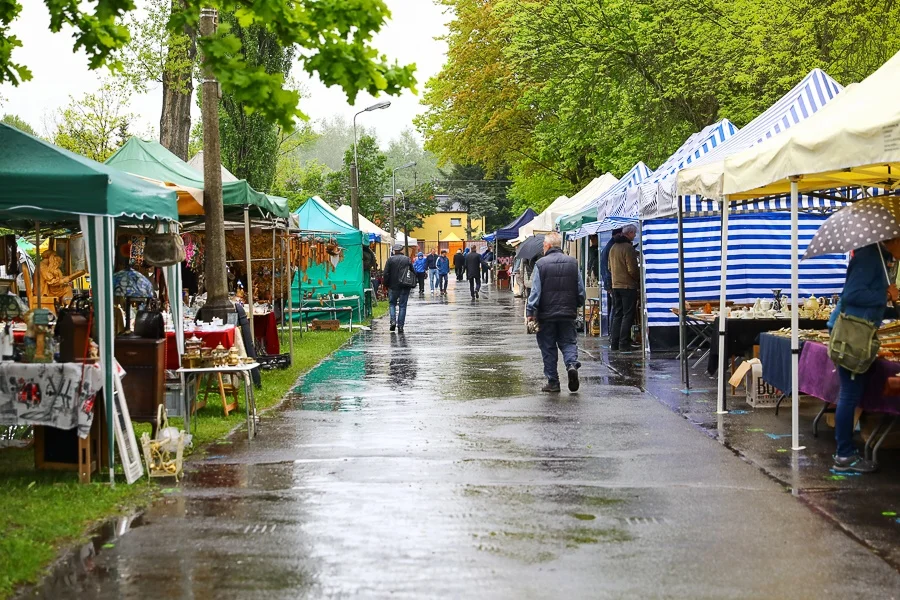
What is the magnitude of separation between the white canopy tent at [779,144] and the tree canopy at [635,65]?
6501mm

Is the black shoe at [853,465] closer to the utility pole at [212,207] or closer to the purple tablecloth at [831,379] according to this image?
the purple tablecloth at [831,379]

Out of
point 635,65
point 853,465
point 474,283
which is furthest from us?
point 474,283

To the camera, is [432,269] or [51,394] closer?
[51,394]

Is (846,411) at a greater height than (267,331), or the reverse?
(267,331)

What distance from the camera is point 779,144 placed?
932cm

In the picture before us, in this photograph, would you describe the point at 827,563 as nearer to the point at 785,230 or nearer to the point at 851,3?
the point at 785,230

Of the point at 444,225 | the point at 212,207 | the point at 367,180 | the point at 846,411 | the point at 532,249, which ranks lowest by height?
the point at 846,411

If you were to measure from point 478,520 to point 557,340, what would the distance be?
6.70 m

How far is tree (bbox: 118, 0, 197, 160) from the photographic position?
26297 mm

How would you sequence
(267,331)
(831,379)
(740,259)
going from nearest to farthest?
(831,379) < (267,331) < (740,259)

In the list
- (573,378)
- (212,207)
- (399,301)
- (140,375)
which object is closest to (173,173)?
(212,207)

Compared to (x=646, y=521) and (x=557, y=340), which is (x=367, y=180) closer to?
(x=557, y=340)

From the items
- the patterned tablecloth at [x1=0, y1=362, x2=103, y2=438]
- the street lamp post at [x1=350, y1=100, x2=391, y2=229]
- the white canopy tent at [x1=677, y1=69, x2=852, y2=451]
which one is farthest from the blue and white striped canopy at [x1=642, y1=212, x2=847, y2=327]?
the street lamp post at [x1=350, y1=100, x2=391, y2=229]

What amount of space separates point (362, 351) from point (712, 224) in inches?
262
